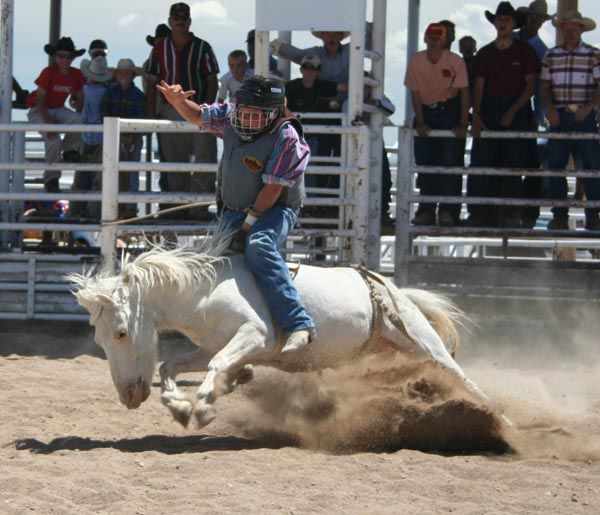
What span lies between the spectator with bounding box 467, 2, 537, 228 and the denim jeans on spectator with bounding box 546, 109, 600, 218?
0.24 meters

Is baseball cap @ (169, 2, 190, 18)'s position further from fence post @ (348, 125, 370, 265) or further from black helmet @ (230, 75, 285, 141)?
black helmet @ (230, 75, 285, 141)

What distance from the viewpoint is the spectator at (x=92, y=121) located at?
10.5m

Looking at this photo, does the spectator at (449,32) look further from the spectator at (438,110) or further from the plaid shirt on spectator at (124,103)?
the plaid shirt on spectator at (124,103)

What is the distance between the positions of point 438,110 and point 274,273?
15.0ft

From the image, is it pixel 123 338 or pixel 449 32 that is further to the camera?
pixel 449 32

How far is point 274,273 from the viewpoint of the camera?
6.04 meters

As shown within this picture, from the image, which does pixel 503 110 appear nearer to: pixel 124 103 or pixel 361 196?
pixel 361 196

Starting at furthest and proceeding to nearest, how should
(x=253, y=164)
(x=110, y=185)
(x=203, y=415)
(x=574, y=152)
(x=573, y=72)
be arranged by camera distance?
(x=574, y=152) < (x=573, y=72) < (x=110, y=185) < (x=253, y=164) < (x=203, y=415)

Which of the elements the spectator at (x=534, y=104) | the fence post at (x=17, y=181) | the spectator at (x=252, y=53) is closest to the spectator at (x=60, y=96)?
the fence post at (x=17, y=181)

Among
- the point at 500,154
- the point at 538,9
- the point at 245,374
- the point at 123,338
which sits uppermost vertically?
the point at 538,9

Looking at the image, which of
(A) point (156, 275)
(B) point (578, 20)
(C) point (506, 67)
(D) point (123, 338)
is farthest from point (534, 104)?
(D) point (123, 338)

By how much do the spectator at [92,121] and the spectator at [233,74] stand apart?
3.63ft

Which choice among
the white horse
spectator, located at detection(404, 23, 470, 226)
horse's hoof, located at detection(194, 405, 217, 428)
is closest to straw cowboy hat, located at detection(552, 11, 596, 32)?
spectator, located at detection(404, 23, 470, 226)

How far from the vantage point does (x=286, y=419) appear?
660cm
